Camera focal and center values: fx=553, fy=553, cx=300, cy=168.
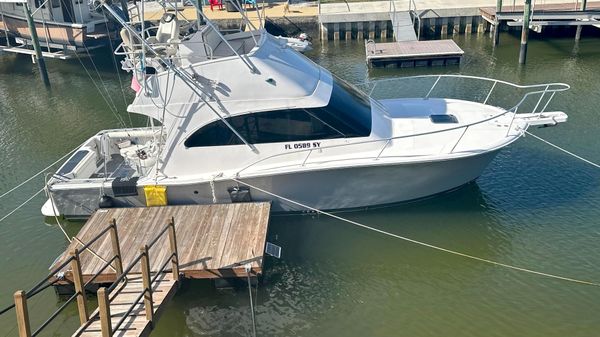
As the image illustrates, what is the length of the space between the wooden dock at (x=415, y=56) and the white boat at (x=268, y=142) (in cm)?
998

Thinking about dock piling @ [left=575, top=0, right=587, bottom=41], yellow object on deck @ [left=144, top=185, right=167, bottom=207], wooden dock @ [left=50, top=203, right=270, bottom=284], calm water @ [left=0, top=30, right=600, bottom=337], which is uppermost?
dock piling @ [left=575, top=0, right=587, bottom=41]

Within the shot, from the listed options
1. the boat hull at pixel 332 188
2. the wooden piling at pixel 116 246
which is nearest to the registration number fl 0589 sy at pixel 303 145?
the boat hull at pixel 332 188

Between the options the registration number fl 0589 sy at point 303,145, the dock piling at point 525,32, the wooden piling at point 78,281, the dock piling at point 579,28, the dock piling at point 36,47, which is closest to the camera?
the wooden piling at point 78,281

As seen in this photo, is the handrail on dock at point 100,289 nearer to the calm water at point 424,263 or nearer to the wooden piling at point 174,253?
the wooden piling at point 174,253

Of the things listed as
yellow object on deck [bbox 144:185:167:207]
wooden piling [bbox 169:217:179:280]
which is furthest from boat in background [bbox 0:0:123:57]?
wooden piling [bbox 169:217:179:280]

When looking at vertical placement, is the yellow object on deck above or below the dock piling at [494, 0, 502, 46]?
below

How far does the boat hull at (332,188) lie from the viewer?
10297 mm

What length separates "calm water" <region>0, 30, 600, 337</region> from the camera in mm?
8539

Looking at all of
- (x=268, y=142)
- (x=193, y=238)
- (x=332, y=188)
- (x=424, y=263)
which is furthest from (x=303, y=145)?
(x=424, y=263)

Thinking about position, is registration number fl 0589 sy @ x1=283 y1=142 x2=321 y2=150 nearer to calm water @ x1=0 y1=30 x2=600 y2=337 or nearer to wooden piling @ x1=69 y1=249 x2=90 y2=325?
calm water @ x1=0 y1=30 x2=600 y2=337


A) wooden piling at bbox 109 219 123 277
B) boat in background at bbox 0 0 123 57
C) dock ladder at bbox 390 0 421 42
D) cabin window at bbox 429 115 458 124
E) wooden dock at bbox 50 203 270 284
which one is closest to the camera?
wooden piling at bbox 109 219 123 277

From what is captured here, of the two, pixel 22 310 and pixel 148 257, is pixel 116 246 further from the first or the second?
pixel 22 310

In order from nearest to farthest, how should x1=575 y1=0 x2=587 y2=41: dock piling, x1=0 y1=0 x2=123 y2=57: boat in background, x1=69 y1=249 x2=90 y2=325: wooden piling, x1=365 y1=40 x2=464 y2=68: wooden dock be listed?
1. x1=69 y1=249 x2=90 y2=325: wooden piling
2. x1=365 y1=40 x2=464 y2=68: wooden dock
3. x1=575 y1=0 x2=587 y2=41: dock piling
4. x1=0 y1=0 x2=123 y2=57: boat in background

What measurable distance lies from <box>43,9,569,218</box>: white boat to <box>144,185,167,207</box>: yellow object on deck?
22 millimetres
